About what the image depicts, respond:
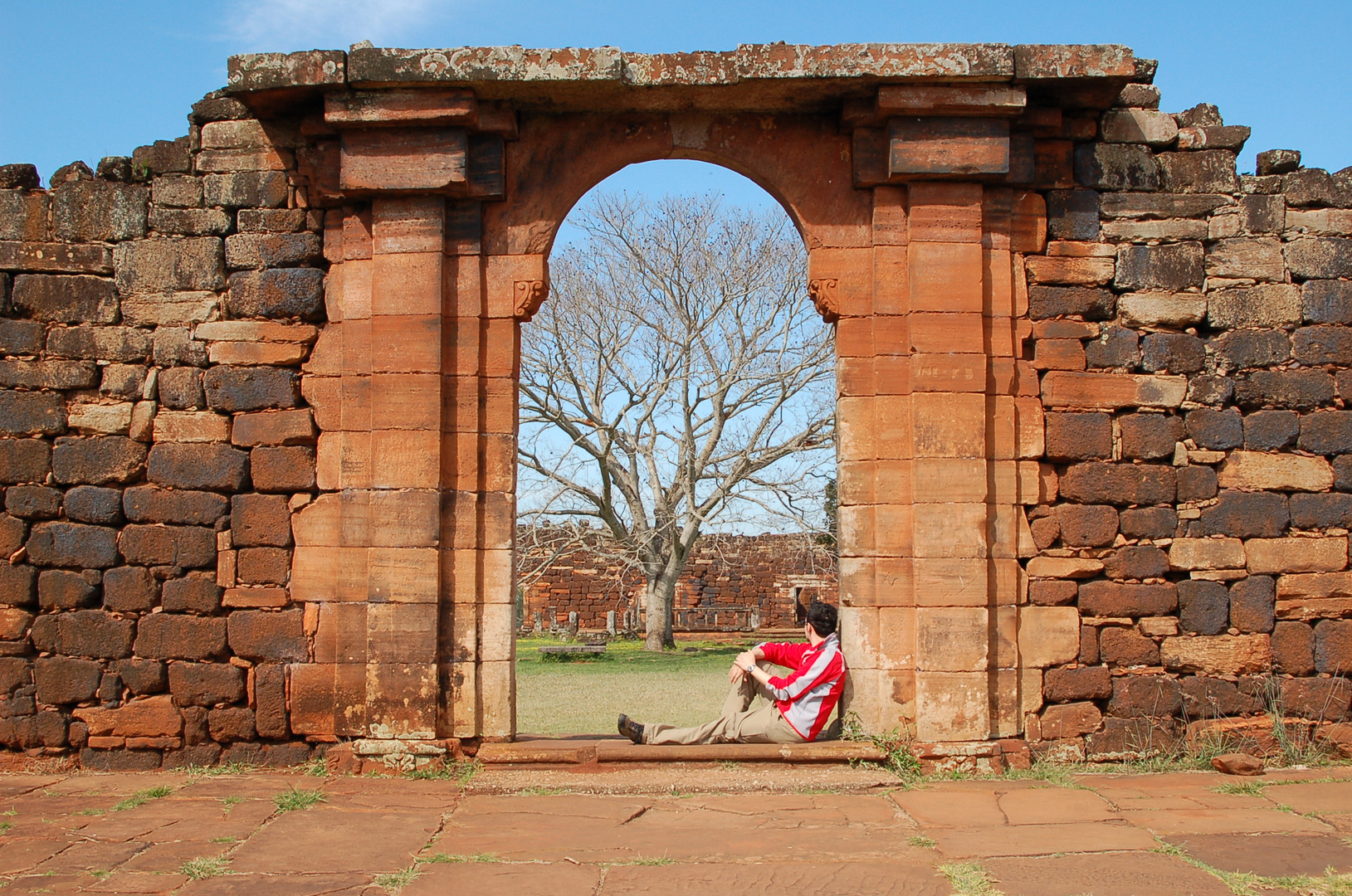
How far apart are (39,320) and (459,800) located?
13.6 feet

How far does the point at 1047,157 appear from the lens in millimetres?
7137

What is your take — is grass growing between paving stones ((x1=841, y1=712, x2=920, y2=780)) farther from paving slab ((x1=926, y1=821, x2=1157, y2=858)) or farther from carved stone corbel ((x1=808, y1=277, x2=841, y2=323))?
carved stone corbel ((x1=808, y1=277, x2=841, y2=323))

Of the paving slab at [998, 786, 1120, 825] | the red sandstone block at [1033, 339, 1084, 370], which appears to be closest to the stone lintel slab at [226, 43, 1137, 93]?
the red sandstone block at [1033, 339, 1084, 370]

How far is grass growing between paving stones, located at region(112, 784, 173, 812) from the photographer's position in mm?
5836

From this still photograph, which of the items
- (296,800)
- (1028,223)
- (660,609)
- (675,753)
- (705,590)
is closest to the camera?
(296,800)

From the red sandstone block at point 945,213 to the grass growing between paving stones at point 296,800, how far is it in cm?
469

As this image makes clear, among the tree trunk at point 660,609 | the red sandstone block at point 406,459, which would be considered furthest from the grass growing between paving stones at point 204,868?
the tree trunk at point 660,609

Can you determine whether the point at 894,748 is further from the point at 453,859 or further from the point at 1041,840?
the point at 453,859

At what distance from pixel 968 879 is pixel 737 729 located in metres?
2.49

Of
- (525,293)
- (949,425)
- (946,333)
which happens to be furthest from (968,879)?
(525,293)

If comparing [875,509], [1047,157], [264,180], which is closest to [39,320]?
[264,180]

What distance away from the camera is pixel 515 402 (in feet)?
22.9

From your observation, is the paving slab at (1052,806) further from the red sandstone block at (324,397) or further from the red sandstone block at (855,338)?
the red sandstone block at (324,397)

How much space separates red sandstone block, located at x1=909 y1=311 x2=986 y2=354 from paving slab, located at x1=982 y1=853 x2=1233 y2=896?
3042mm
